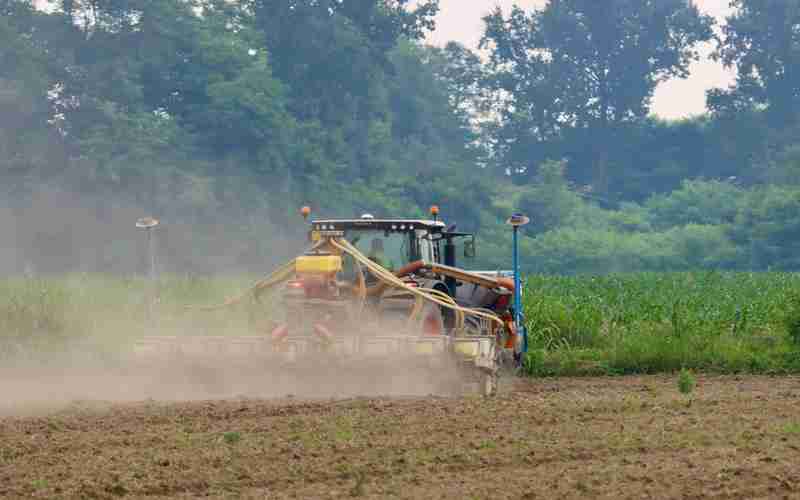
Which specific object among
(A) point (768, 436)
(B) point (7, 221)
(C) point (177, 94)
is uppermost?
(C) point (177, 94)

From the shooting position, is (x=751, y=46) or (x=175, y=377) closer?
(x=175, y=377)

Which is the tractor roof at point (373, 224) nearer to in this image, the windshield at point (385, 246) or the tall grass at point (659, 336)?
the windshield at point (385, 246)

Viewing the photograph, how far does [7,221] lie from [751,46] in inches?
1883

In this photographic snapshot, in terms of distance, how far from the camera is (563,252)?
61375 millimetres

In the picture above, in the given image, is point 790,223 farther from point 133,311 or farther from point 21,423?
point 21,423

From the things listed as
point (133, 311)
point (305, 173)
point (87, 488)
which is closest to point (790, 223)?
point (305, 173)

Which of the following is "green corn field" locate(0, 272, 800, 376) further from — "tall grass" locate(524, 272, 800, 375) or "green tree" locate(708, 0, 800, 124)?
"green tree" locate(708, 0, 800, 124)

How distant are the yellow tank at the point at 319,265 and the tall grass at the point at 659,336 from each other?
17.1 ft

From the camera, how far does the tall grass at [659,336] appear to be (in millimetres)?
20234

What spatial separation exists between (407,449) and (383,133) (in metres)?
52.1

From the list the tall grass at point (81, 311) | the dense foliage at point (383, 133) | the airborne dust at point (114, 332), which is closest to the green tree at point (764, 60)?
the dense foliage at point (383, 133)

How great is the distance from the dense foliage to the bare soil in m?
28.6

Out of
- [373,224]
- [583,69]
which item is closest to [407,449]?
[373,224]

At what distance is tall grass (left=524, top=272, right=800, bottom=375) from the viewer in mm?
20234
